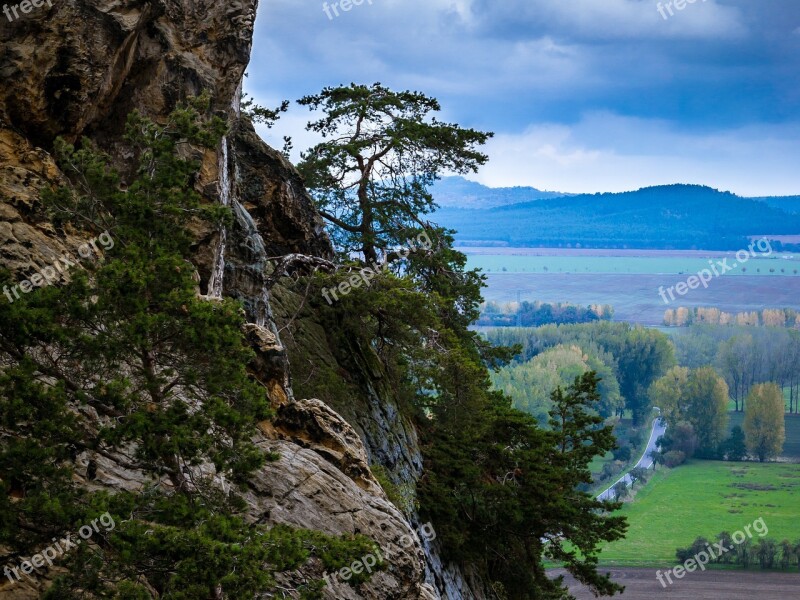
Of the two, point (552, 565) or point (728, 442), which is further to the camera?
point (728, 442)

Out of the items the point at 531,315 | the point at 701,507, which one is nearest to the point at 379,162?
the point at 701,507

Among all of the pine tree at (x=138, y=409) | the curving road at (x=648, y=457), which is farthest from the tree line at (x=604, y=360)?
the pine tree at (x=138, y=409)

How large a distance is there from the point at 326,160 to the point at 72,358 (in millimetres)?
15417

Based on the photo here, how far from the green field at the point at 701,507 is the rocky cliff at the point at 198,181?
62.2 meters

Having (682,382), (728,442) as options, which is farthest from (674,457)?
(682,382)

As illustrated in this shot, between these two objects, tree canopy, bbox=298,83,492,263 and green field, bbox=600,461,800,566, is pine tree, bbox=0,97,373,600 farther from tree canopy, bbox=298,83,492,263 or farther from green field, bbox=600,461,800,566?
green field, bbox=600,461,800,566

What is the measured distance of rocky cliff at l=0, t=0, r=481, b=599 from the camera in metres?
10.2

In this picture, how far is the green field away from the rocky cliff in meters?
62.2

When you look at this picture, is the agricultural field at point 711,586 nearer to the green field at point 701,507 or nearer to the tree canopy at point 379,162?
the green field at point 701,507

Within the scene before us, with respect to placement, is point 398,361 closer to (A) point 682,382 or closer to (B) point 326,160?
(B) point 326,160

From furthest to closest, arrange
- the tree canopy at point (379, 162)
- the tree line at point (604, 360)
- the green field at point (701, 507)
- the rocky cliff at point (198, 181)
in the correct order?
1. the tree line at point (604, 360)
2. the green field at point (701, 507)
3. the tree canopy at point (379, 162)
4. the rocky cliff at point (198, 181)

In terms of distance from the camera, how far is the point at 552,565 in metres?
69.9

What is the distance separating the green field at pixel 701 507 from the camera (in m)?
76.2

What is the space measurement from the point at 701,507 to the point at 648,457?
17.6 m
